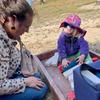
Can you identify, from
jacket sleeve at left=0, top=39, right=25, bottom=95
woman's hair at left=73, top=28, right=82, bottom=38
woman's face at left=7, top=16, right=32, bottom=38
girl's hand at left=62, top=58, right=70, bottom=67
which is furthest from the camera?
woman's hair at left=73, top=28, right=82, bottom=38

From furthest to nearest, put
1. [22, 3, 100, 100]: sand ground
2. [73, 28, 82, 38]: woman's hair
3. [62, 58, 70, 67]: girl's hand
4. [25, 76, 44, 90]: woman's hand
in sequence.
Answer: [22, 3, 100, 100]: sand ground → [73, 28, 82, 38]: woman's hair → [62, 58, 70, 67]: girl's hand → [25, 76, 44, 90]: woman's hand

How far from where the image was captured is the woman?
260 centimetres

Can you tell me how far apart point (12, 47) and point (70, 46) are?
148 centimetres

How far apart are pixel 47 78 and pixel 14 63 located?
725 mm

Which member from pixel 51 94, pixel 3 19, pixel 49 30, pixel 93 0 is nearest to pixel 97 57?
pixel 51 94

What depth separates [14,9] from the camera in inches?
105

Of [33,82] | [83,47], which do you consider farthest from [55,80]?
[33,82]

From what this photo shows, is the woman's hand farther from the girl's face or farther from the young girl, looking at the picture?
the girl's face

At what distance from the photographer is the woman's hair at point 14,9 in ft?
8.73

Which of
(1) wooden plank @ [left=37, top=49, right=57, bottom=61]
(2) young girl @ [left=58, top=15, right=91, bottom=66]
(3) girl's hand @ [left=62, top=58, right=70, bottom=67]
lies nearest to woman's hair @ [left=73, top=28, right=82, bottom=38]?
(2) young girl @ [left=58, top=15, right=91, bottom=66]

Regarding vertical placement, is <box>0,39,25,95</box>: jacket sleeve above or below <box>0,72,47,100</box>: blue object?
above

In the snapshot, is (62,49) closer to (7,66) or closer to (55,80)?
(55,80)

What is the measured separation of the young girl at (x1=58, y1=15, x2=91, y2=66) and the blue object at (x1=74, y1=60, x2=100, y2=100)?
4.54 ft

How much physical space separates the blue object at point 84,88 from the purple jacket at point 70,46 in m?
1.55
